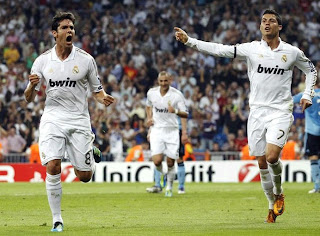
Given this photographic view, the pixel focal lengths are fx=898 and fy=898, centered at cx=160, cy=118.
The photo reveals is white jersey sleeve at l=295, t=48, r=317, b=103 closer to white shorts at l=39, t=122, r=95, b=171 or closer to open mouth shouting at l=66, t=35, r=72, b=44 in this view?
white shorts at l=39, t=122, r=95, b=171

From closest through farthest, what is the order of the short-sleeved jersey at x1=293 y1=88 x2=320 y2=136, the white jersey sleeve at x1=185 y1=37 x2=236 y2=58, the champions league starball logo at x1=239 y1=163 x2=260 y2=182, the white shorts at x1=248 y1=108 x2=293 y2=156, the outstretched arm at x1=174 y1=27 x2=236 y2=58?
the outstretched arm at x1=174 y1=27 x2=236 y2=58 → the white jersey sleeve at x1=185 y1=37 x2=236 y2=58 → the white shorts at x1=248 y1=108 x2=293 y2=156 → the short-sleeved jersey at x1=293 y1=88 x2=320 y2=136 → the champions league starball logo at x1=239 y1=163 x2=260 y2=182

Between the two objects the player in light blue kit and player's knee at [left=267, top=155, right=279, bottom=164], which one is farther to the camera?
the player in light blue kit

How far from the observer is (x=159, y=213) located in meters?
14.8

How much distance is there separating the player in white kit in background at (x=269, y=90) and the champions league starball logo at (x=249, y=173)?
15.4 m

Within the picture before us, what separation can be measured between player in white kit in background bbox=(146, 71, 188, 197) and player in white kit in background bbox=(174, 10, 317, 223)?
7.40m

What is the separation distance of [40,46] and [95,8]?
138 inches

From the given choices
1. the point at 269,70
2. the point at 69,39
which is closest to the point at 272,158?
the point at 269,70

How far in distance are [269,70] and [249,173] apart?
15.7 m

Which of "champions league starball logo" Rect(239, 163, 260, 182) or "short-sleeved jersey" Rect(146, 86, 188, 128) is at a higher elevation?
"short-sleeved jersey" Rect(146, 86, 188, 128)

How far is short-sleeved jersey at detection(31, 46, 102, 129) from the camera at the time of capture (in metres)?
12.0

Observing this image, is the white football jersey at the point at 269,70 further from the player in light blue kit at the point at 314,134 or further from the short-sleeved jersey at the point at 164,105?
the player in light blue kit at the point at 314,134

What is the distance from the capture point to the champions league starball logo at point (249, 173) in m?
28.5

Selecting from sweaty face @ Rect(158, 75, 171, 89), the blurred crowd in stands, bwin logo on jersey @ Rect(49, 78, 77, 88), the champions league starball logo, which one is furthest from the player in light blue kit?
bwin logo on jersey @ Rect(49, 78, 77, 88)

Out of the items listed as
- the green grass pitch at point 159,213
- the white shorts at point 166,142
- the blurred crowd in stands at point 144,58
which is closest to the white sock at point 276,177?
the green grass pitch at point 159,213
